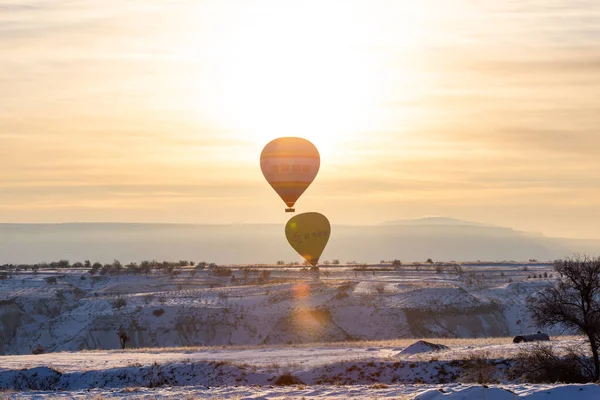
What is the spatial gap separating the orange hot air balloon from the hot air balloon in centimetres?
1430

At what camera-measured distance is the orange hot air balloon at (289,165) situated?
7269 centimetres

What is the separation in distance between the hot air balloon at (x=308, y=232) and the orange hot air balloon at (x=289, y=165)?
1430 cm

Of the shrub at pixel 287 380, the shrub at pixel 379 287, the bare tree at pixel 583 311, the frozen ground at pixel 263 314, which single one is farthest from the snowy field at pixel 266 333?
the bare tree at pixel 583 311

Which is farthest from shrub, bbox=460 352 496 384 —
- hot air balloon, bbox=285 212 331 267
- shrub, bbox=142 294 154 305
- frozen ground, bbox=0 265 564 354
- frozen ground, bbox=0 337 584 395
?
hot air balloon, bbox=285 212 331 267

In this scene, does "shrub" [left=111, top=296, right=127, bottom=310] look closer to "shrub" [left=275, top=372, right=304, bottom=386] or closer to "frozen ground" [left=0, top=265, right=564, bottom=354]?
"frozen ground" [left=0, top=265, right=564, bottom=354]

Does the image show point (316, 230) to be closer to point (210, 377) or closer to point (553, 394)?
point (210, 377)

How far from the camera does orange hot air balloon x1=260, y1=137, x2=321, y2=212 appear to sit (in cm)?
7269

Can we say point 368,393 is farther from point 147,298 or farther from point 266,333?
point 147,298

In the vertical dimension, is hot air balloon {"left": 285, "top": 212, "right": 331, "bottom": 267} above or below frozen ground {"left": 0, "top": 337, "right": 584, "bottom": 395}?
above

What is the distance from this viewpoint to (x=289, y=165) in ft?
238

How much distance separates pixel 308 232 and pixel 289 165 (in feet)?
56.7

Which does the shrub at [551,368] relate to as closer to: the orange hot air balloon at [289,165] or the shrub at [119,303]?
the orange hot air balloon at [289,165]

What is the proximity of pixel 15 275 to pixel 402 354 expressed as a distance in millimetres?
77661

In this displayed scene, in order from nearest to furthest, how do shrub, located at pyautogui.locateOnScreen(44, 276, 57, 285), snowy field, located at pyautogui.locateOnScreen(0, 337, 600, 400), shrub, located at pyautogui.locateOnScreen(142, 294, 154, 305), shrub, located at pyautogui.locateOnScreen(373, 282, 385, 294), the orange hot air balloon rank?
snowy field, located at pyautogui.locateOnScreen(0, 337, 600, 400) < the orange hot air balloon < shrub, located at pyautogui.locateOnScreen(142, 294, 154, 305) < shrub, located at pyautogui.locateOnScreen(373, 282, 385, 294) < shrub, located at pyautogui.locateOnScreen(44, 276, 57, 285)
